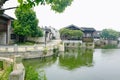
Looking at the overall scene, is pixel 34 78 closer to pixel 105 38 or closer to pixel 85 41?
pixel 85 41

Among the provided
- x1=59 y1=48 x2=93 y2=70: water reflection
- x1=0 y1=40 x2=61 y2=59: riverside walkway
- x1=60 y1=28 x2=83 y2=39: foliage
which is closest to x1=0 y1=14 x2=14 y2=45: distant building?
x1=0 y1=40 x2=61 y2=59: riverside walkway

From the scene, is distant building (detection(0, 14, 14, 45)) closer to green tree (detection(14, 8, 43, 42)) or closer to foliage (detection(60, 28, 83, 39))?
green tree (detection(14, 8, 43, 42))

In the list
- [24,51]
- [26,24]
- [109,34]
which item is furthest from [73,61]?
[109,34]

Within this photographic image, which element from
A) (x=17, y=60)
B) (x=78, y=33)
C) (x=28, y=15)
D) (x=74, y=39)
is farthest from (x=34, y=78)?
(x=74, y=39)

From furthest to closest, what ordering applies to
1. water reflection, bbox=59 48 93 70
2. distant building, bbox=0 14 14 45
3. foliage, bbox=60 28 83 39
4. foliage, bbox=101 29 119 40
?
foliage, bbox=101 29 119 40
foliage, bbox=60 28 83 39
distant building, bbox=0 14 14 45
water reflection, bbox=59 48 93 70

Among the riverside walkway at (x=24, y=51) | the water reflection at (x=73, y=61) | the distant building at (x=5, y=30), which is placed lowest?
the water reflection at (x=73, y=61)

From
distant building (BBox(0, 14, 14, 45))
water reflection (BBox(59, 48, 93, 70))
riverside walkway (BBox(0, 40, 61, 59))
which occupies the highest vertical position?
distant building (BBox(0, 14, 14, 45))

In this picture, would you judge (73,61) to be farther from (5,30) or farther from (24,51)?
(5,30)

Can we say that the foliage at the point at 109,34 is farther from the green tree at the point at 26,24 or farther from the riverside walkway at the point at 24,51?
the riverside walkway at the point at 24,51

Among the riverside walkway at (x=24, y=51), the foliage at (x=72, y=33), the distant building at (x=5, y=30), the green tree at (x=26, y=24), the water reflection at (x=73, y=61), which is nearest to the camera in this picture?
the water reflection at (x=73, y=61)

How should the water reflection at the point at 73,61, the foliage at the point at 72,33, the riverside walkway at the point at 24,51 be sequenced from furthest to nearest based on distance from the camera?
the foliage at the point at 72,33 < the riverside walkway at the point at 24,51 < the water reflection at the point at 73,61

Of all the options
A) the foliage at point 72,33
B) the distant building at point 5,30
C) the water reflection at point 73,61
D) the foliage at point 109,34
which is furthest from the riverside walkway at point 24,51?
the foliage at point 109,34

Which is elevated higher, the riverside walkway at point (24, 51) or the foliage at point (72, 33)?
the foliage at point (72, 33)

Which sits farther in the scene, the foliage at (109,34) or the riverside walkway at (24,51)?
the foliage at (109,34)
